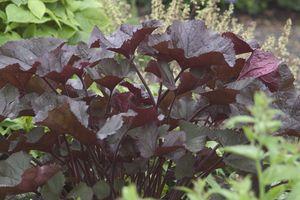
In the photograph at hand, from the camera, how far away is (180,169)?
6.61 feet

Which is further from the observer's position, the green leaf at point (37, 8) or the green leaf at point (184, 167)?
the green leaf at point (37, 8)

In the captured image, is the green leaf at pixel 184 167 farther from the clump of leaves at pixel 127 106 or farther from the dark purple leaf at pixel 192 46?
the dark purple leaf at pixel 192 46

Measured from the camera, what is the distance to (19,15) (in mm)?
3479

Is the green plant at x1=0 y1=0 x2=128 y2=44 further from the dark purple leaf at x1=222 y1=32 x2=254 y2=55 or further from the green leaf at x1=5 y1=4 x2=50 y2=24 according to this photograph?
the dark purple leaf at x1=222 y1=32 x2=254 y2=55

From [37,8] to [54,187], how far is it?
1758mm

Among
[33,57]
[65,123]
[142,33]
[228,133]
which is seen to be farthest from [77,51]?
[228,133]

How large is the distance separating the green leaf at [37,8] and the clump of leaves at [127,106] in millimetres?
1336

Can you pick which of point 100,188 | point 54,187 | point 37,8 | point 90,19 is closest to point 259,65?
point 100,188

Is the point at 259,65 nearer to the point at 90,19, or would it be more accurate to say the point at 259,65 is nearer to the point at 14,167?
the point at 14,167

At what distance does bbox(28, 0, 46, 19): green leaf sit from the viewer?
137 inches

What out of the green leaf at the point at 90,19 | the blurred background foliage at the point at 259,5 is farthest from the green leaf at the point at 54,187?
the blurred background foliage at the point at 259,5

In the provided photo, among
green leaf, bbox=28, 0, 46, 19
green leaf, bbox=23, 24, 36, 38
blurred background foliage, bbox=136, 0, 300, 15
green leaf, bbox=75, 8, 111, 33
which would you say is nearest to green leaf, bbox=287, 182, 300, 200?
green leaf, bbox=28, 0, 46, 19

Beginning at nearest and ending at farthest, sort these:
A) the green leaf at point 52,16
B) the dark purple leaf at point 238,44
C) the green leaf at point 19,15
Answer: the dark purple leaf at point 238,44 < the green leaf at point 19,15 < the green leaf at point 52,16

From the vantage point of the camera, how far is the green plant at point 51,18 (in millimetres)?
3479
